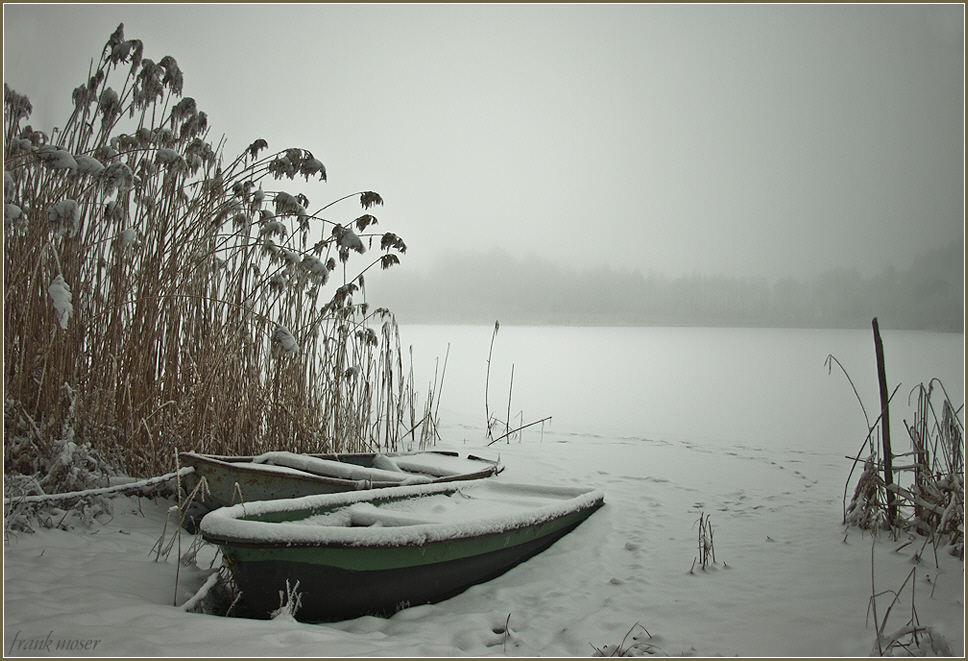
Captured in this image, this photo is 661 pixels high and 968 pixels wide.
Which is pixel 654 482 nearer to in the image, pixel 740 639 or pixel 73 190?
pixel 740 639

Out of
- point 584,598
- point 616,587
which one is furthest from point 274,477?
point 616,587

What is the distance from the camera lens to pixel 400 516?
7.78ft

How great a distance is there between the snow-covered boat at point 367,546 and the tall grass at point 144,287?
3.56 feet

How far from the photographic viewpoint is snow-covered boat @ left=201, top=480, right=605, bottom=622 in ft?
6.30

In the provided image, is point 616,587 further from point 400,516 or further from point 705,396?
point 705,396

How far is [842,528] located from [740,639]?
61.3 inches

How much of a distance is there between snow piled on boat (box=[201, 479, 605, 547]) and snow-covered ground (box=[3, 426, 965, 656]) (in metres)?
0.26

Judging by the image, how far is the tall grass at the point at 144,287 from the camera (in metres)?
2.73

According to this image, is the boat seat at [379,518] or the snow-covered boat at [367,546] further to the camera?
the boat seat at [379,518]

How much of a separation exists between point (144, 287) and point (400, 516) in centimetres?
197
